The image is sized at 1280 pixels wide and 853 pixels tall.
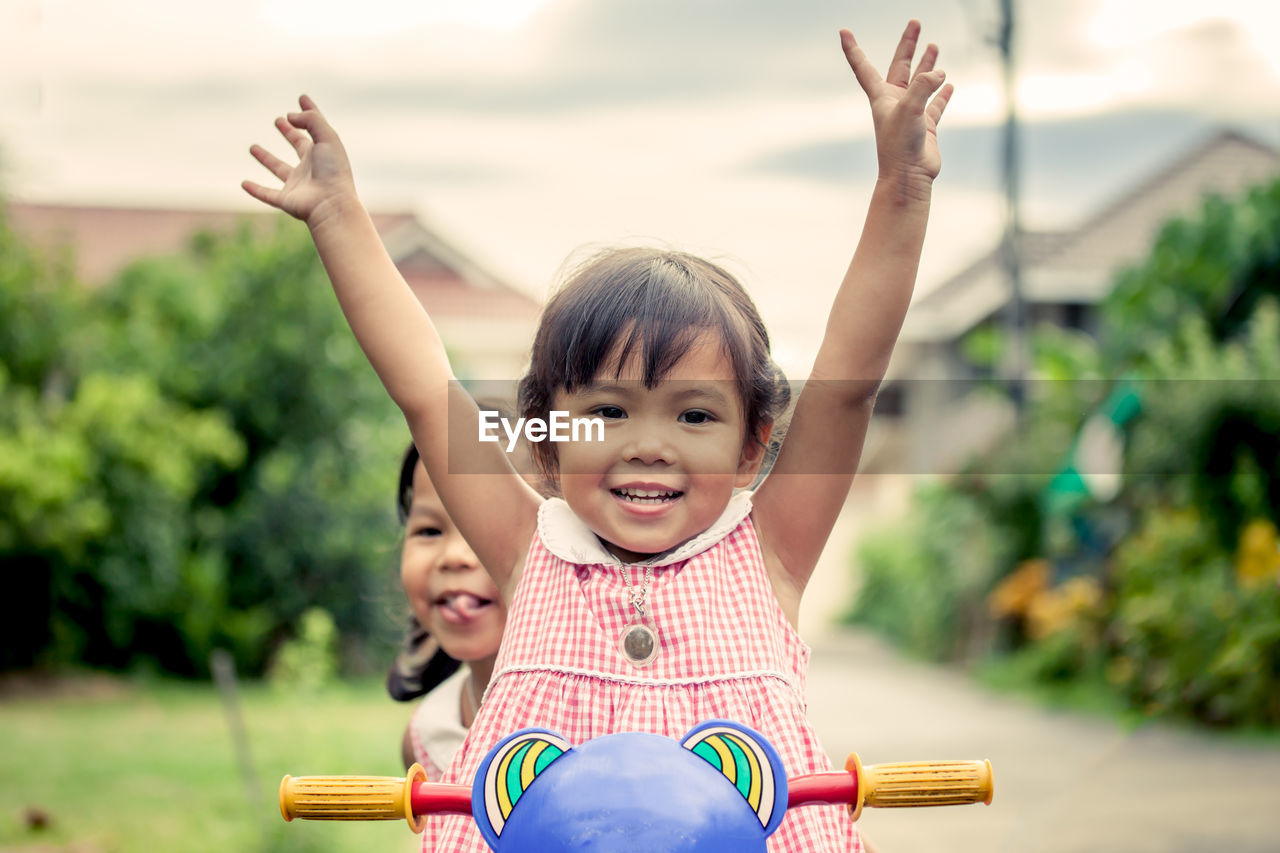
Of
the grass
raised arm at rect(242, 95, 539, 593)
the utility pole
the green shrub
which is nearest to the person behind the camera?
raised arm at rect(242, 95, 539, 593)

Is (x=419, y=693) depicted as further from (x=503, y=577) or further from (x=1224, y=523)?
(x=1224, y=523)

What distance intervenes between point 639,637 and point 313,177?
2.55ft

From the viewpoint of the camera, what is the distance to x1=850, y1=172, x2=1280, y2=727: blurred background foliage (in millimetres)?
7348

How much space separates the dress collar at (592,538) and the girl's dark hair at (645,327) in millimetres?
94

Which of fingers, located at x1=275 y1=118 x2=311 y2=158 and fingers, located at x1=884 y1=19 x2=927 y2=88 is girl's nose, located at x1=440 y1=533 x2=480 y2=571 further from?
fingers, located at x1=884 y1=19 x2=927 y2=88

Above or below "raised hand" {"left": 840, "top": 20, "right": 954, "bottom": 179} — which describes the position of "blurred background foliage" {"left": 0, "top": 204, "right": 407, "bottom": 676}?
below

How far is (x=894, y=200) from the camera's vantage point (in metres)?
1.63

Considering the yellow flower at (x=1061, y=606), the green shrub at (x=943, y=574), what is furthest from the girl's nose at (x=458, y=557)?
the green shrub at (x=943, y=574)

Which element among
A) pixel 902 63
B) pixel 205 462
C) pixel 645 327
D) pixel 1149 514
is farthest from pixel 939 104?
pixel 205 462

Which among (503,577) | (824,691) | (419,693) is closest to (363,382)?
(824,691)

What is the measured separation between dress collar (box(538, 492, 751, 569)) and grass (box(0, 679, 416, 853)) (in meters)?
3.01

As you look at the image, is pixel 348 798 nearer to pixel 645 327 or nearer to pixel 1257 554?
pixel 645 327

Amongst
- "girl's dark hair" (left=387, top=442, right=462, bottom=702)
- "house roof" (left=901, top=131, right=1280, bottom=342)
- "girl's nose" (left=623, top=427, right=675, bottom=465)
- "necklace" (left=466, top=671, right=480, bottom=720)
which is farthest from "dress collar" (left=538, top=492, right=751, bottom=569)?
"house roof" (left=901, top=131, right=1280, bottom=342)

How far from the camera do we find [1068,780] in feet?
22.5
